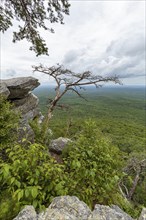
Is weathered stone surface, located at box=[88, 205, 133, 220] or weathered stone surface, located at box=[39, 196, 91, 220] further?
weathered stone surface, located at box=[88, 205, 133, 220]

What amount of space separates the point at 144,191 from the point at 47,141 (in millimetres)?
22809

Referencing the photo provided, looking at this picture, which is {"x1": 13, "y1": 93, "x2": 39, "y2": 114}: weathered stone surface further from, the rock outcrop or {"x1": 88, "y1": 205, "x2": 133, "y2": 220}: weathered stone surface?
{"x1": 88, "y1": 205, "x2": 133, "y2": 220}: weathered stone surface

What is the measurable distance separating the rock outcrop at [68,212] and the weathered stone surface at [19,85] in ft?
36.1

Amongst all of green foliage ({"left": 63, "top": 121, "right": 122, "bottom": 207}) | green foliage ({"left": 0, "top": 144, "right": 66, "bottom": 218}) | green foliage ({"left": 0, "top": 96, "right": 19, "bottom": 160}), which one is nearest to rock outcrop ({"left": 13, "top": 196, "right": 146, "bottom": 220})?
green foliage ({"left": 0, "top": 144, "right": 66, "bottom": 218})

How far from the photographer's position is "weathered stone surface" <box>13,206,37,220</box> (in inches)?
123

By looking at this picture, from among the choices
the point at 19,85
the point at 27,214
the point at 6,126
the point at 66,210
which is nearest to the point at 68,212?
the point at 66,210

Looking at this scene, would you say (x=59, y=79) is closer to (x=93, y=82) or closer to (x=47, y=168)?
(x=93, y=82)

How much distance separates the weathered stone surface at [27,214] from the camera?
3.13 meters

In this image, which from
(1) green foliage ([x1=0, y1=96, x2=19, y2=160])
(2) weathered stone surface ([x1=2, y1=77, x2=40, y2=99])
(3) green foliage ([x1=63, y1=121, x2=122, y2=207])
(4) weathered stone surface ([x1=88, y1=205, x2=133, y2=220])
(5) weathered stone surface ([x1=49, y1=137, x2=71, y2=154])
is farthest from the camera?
(5) weathered stone surface ([x1=49, y1=137, x2=71, y2=154])

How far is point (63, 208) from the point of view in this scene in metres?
3.50

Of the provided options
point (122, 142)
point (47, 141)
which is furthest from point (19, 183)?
point (122, 142)

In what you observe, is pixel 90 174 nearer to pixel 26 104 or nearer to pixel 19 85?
pixel 19 85

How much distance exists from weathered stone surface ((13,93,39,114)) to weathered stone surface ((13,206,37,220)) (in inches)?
440

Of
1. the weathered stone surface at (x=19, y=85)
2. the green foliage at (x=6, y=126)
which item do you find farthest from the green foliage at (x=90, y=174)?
the weathered stone surface at (x=19, y=85)
